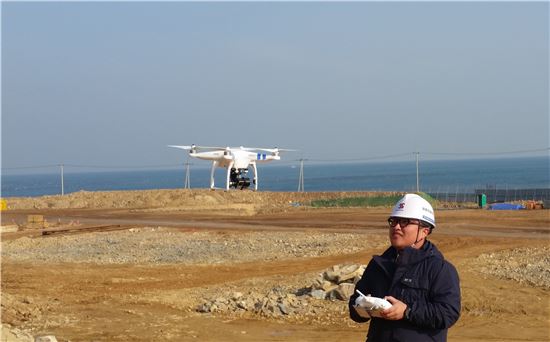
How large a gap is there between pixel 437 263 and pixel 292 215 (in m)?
35.6

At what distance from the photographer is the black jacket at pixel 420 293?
16.7 ft

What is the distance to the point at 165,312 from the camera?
51.5 ft

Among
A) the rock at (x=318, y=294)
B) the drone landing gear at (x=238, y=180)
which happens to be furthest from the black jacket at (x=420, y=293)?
the drone landing gear at (x=238, y=180)

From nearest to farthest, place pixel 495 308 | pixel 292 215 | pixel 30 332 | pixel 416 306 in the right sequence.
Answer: pixel 416 306
pixel 30 332
pixel 495 308
pixel 292 215

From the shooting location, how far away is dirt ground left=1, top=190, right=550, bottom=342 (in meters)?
13.7

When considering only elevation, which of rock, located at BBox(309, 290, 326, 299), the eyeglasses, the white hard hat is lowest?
rock, located at BBox(309, 290, 326, 299)

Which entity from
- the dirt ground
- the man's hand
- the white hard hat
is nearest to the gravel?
the dirt ground

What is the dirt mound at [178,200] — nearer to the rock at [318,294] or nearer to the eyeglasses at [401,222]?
the rock at [318,294]

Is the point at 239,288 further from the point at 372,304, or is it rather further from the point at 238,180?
the point at 238,180

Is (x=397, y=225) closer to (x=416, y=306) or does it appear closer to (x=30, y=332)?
(x=416, y=306)

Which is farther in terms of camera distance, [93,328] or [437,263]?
[93,328]

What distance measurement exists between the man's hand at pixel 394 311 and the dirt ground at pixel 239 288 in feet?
23.6

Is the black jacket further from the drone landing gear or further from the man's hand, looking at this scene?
the drone landing gear

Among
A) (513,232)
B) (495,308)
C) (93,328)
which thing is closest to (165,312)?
(93,328)
